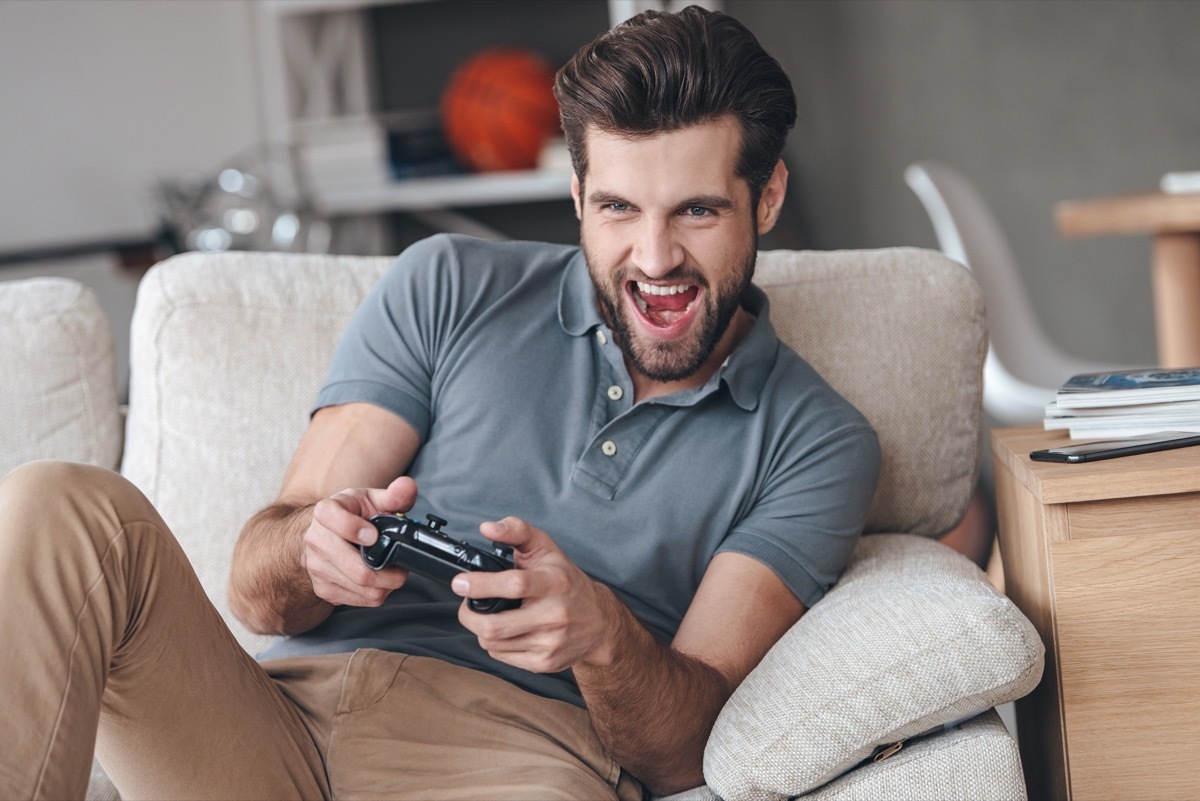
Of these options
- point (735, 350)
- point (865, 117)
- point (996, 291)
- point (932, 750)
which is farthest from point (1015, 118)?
point (932, 750)

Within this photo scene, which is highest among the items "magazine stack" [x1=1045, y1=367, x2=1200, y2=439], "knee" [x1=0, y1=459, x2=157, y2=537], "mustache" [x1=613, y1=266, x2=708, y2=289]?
"mustache" [x1=613, y1=266, x2=708, y2=289]

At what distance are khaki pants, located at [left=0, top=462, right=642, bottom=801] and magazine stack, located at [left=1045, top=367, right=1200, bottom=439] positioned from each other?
24.8 inches

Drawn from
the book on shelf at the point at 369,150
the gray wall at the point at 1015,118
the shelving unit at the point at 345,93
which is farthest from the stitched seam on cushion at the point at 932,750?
the book on shelf at the point at 369,150

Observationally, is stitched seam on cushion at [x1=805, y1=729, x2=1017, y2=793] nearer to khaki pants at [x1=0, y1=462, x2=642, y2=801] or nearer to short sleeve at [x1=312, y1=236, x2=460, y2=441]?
khaki pants at [x1=0, y1=462, x2=642, y2=801]

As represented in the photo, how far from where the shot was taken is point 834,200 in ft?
14.2

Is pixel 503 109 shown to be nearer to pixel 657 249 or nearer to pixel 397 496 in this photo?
pixel 657 249

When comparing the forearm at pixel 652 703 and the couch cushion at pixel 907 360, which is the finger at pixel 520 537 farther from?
the couch cushion at pixel 907 360

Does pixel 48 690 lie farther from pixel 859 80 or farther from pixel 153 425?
pixel 859 80

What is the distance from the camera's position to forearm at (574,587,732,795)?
1.27 m

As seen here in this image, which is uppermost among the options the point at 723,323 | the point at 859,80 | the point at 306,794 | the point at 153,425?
the point at 859,80

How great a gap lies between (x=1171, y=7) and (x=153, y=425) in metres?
3.22

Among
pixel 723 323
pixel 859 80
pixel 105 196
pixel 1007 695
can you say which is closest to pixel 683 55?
pixel 723 323

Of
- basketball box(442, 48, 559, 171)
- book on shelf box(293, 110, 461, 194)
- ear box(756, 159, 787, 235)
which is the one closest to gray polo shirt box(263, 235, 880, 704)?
ear box(756, 159, 787, 235)

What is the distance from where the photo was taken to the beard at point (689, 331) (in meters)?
1.53
